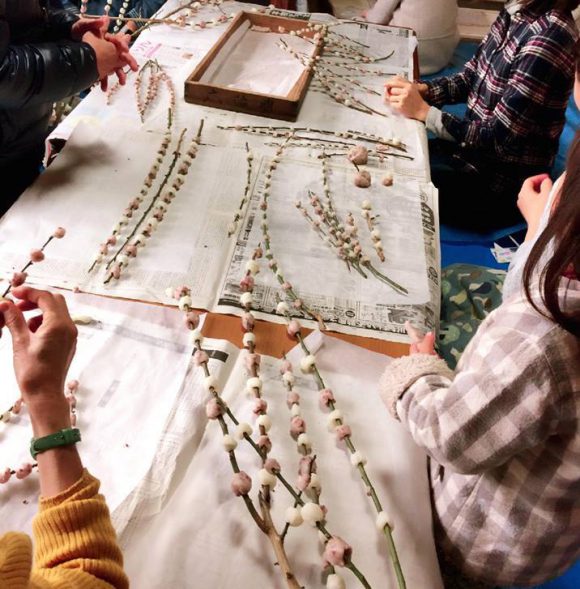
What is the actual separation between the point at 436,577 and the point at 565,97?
1.23m

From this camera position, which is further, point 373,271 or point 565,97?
point 565,97

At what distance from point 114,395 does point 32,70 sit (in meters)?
0.67

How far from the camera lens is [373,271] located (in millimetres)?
→ 957

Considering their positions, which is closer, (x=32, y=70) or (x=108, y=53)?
(x=32, y=70)

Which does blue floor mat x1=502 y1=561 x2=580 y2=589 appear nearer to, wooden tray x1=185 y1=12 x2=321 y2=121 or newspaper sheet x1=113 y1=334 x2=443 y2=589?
newspaper sheet x1=113 y1=334 x2=443 y2=589

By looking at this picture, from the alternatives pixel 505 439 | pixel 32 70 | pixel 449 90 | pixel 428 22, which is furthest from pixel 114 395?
pixel 428 22

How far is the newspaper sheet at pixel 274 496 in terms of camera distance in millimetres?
595

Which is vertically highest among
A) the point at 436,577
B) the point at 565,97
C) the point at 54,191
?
the point at 565,97

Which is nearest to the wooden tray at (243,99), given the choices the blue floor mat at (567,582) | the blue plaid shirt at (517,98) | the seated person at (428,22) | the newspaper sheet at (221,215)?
the newspaper sheet at (221,215)

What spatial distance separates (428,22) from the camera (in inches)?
95.3

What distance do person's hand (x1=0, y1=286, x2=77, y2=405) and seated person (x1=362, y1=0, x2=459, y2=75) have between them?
90.1 inches

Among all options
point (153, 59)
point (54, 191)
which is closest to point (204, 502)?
point (54, 191)

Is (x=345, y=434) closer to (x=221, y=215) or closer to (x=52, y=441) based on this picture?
(x=52, y=441)

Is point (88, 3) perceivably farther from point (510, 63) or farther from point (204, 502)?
point (204, 502)
